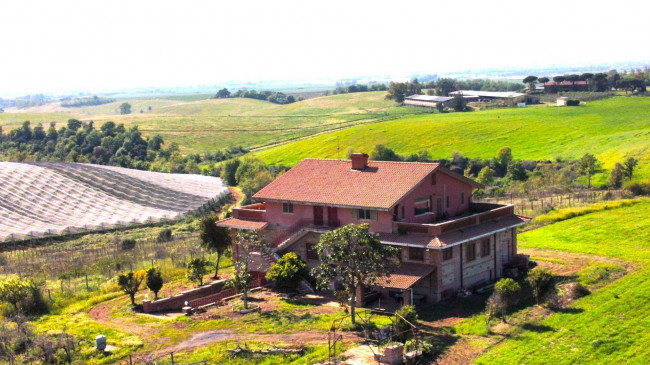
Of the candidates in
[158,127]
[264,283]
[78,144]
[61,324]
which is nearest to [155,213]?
[264,283]

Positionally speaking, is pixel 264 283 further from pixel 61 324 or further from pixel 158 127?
pixel 158 127

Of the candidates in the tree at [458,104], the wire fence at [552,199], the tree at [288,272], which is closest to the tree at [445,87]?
the tree at [458,104]

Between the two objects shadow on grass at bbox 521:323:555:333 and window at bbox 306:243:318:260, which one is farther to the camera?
window at bbox 306:243:318:260

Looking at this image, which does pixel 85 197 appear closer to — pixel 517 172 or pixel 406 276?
pixel 517 172

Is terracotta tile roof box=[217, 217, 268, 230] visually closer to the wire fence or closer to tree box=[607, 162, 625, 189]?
the wire fence

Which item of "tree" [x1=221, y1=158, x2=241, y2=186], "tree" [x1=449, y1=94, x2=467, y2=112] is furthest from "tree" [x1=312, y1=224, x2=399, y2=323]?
"tree" [x1=449, y1=94, x2=467, y2=112]

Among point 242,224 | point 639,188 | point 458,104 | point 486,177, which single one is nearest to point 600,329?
point 242,224

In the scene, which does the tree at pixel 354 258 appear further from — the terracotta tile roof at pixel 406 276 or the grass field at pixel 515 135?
the grass field at pixel 515 135
